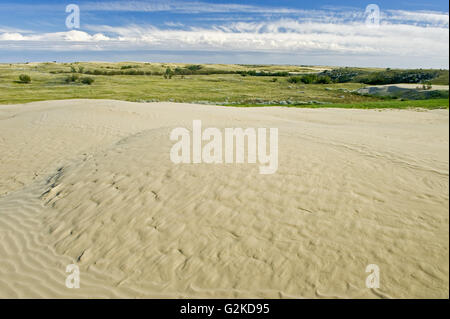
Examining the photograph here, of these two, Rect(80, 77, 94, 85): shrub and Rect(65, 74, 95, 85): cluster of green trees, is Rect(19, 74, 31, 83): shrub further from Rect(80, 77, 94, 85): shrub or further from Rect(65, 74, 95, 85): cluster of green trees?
Rect(80, 77, 94, 85): shrub

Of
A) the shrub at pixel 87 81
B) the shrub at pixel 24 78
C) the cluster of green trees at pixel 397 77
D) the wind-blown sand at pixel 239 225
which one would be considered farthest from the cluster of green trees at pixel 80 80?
the cluster of green trees at pixel 397 77

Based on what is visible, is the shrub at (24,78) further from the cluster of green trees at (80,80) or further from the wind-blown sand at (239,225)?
the wind-blown sand at (239,225)

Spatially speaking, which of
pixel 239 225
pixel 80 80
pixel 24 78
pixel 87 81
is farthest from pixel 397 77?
pixel 24 78

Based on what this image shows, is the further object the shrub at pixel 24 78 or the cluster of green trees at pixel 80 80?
the cluster of green trees at pixel 80 80

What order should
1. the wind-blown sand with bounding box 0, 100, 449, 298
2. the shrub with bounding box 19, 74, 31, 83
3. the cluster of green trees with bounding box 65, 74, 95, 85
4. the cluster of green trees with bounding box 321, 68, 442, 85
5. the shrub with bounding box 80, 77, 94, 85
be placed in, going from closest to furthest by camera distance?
1. the wind-blown sand with bounding box 0, 100, 449, 298
2. the shrub with bounding box 19, 74, 31, 83
3. the cluster of green trees with bounding box 321, 68, 442, 85
4. the shrub with bounding box 80, 77, 94, 85
5. the cluster of green trees with bounding box 65, 74, 95, 85

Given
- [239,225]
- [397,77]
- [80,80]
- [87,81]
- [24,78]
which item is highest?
[397,77]

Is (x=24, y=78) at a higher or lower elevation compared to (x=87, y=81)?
higher

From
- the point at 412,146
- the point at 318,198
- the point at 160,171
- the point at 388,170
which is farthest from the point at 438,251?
the point at 160,171

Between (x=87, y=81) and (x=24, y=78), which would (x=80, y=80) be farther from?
(x=24, y=78)

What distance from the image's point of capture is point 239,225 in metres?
6.79

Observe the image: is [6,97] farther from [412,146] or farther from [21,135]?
[412,146]

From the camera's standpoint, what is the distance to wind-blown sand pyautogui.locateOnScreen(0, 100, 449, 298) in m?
5.50

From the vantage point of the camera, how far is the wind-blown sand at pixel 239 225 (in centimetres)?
550

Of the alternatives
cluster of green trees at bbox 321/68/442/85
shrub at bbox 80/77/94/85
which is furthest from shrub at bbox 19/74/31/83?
cluster of green trees at bbox 321/68/442/85
